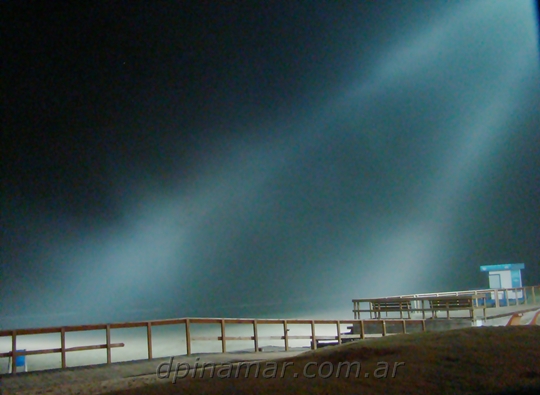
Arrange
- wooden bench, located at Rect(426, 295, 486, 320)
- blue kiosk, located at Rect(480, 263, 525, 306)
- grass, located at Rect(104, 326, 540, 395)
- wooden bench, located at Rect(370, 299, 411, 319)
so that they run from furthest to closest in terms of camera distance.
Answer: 1. blue kiosk, located at Rect(480, 263, 525, 306)
2. wooden bench, located at Rect(370, 299, 411, 319)
3. wooden bench, located at Rect(426, 295, 486, 320)
4. grass, located at Rect(104, 326, 540, 395)

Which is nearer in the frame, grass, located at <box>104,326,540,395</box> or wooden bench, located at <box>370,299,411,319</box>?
grass, located at <box>104,326,540,395</box>

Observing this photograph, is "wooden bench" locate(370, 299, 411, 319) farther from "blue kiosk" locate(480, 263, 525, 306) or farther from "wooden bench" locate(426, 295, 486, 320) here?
"blue kiosk" locate(480, 263, 525, 306)

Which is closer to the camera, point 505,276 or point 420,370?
point 420,370

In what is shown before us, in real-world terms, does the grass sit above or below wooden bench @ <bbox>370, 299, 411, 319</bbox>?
above

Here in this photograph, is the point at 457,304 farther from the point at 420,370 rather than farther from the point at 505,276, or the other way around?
the point at 420,370

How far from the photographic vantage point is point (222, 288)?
4823 inches

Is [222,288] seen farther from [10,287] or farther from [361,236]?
[10,287]

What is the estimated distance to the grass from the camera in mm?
4895

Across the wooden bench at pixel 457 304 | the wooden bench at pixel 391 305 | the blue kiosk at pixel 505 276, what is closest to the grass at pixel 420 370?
the wooden bench at pixel 457 304

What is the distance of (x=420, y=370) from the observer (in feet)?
17.7

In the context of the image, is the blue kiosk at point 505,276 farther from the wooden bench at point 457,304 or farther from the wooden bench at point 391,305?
the wooden bench at point 457,304

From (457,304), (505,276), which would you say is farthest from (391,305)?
(505,276)

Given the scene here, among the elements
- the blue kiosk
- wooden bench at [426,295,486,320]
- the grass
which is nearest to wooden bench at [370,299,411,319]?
wooden bench at [426,295,486,320]

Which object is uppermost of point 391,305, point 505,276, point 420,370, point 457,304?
point 420,370
